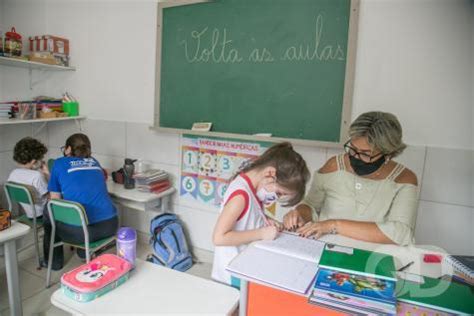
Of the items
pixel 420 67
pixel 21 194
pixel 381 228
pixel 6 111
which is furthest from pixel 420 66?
pixel 6 111

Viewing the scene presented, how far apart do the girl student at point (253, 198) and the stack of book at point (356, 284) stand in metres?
0.32

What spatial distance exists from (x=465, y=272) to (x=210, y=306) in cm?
87

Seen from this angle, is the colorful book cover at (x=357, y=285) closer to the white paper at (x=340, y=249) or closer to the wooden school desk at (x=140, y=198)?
the white paper at (x=340, y=249)

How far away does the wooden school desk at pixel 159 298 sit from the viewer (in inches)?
42.0

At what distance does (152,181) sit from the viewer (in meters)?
2.87

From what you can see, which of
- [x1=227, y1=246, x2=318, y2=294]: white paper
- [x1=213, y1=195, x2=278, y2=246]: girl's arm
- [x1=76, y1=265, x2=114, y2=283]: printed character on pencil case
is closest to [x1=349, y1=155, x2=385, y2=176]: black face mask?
[x1=213, y1=195, x2=278, y2=246]: girl's arm

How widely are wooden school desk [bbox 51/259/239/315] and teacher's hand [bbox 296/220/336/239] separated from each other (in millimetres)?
420

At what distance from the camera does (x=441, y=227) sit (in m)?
2.12

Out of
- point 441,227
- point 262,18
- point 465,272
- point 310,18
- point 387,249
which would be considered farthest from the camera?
point 262,18

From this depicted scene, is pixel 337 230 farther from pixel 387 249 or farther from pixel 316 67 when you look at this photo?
pixel 316 67

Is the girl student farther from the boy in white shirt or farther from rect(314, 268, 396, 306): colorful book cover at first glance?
the boy in white shirt

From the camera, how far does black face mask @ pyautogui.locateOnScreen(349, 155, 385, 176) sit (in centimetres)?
164

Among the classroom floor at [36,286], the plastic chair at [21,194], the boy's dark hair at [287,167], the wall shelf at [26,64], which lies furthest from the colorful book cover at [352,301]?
the wall shelf at [26,64]

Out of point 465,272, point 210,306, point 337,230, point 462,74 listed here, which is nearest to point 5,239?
point 210,306
